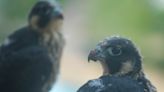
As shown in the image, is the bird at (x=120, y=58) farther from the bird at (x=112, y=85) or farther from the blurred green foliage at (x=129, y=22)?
the blurred green foliage at (x=129, y=22)

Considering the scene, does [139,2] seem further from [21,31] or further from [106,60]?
[106,60]

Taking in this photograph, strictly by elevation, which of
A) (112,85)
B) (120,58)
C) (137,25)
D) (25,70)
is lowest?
(112,85)

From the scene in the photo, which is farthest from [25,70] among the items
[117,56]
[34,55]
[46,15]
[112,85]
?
[112,85]

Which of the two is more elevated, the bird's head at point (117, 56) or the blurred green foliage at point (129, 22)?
the blurred green foliage at point (129, 22)

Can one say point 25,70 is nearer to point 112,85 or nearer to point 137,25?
point 112,85

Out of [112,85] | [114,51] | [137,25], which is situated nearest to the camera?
[112,85]

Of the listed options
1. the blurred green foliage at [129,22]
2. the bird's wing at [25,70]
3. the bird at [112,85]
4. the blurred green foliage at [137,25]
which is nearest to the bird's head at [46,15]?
the bird's wing at [25,70]

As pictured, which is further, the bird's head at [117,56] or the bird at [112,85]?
the bird's head at [117,56]
